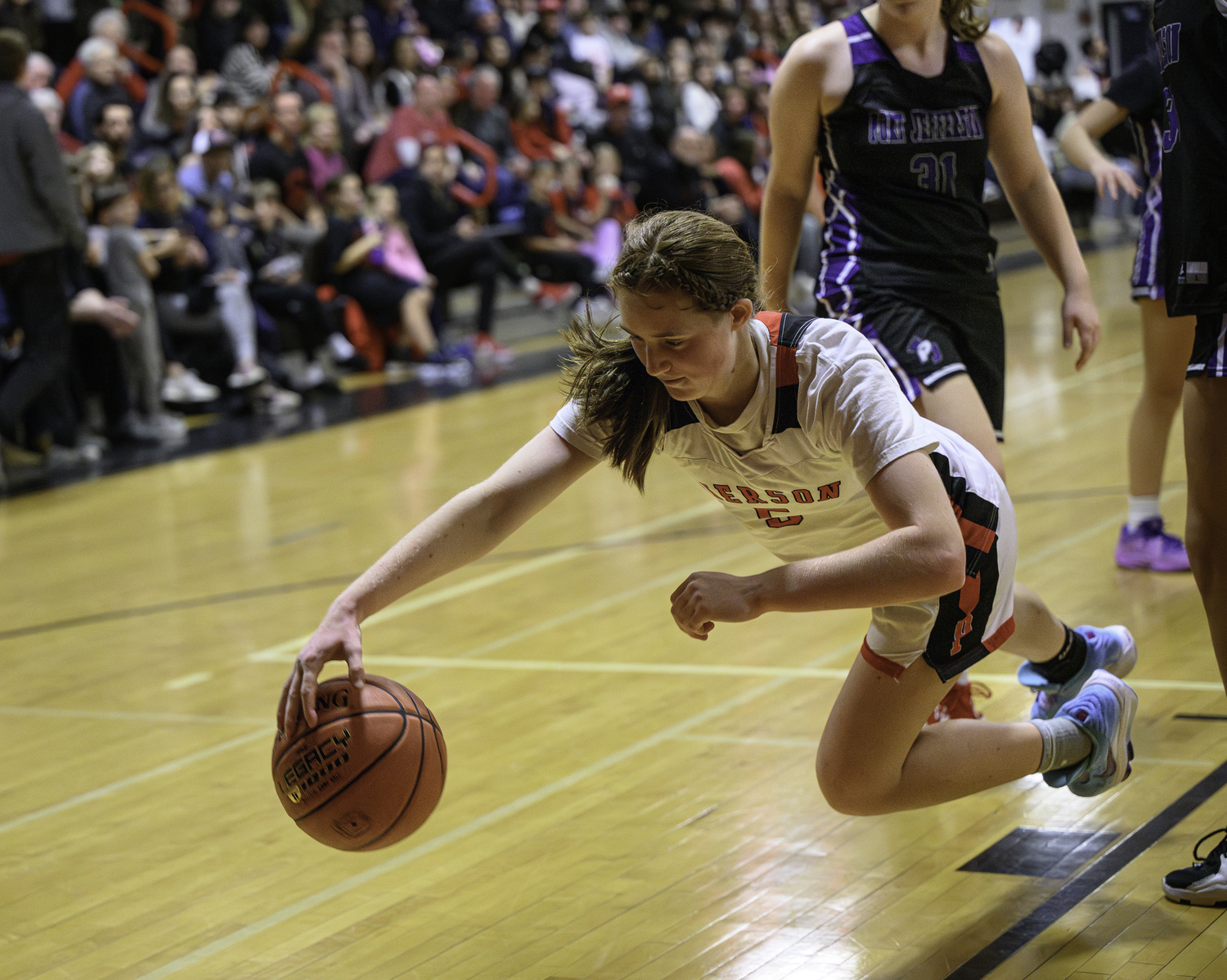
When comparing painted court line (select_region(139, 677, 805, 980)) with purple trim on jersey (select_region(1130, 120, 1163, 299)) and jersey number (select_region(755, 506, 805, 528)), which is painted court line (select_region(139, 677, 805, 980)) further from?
purple trim on jersey (select_region(1130, 120, 1163, 299))

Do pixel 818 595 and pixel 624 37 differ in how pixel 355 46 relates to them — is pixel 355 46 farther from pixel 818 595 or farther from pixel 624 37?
pixel 818 595

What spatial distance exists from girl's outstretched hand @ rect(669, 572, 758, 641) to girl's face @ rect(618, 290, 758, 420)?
0.31 m

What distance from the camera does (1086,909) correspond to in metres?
2.60

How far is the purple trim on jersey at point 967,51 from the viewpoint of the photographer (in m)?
3.29

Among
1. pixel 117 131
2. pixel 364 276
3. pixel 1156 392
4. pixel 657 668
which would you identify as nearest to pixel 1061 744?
pixel 657 668

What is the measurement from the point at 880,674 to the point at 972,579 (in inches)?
8.6

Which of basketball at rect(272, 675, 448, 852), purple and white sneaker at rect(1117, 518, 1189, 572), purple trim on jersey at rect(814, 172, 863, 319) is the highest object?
purple trim on jersey at rect(814, 172, 863, 319)

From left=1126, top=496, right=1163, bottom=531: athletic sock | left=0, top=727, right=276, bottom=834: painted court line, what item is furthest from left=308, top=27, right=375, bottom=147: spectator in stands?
left=0, top=727, right=276, bottom=834: painted court line

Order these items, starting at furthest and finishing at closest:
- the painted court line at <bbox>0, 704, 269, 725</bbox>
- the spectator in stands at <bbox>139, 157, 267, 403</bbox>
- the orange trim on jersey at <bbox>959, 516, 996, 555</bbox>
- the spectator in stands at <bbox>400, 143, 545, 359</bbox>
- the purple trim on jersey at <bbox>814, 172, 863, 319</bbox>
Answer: the spectator in stands at <bbox>400, 143, 545, 359</bbox>, the spectator in stands at <bbox>139, 157, 267, 403</bbox>, the painted court line at <bbox>0, 704, 269, 725</bbox>, the purple trim on jersey at <bbox>814, 172, 863, 319</bbox>, the orange trim on jersey at <bbox>959, 516, 996, 555</bbox>

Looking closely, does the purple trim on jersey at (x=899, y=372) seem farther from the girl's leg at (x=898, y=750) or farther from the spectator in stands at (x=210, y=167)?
the spectator in stands at (x=210, y=167)

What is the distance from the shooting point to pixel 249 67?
12023 millimetres

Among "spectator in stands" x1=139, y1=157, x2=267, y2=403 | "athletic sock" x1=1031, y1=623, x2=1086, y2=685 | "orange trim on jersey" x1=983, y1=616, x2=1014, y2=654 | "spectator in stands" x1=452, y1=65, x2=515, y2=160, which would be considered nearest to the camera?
"orange trim on jersey" x1=983, y1=616, x2=1014, y2=654

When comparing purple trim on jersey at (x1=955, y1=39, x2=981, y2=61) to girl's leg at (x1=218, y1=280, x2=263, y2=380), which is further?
girl's leg at (x1=218, y1=280, x2=263, y2=380)

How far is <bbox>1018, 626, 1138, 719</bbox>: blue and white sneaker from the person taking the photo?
3127mm
